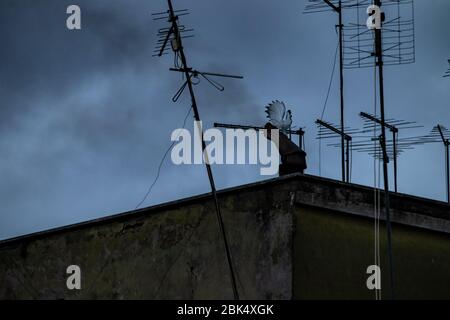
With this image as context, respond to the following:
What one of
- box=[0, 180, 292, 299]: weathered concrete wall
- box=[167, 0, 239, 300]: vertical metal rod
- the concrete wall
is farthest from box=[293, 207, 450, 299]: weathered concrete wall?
box=[167, 0, 239, 300]: vertical metal rod

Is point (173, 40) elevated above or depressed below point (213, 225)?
above

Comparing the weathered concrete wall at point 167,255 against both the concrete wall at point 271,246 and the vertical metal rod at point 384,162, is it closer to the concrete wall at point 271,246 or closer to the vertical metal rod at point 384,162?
the concrete wall at point 271,246

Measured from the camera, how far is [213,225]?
1842 centimetres

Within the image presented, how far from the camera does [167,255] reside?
61.8ft

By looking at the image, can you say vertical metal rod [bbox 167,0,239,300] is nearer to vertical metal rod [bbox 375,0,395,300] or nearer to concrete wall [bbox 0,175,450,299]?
concrete wall [bbox 0,175,450,299]

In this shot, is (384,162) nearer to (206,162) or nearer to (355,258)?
(355,258)

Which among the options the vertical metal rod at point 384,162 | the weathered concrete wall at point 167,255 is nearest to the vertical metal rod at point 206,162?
the weathered concrete wall at point 167,255

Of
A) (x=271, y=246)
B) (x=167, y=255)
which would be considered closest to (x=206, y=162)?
(x=271, y=246)

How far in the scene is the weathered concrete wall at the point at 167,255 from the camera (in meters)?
17.8

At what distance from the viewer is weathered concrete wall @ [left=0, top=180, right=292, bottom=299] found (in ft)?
58.4
